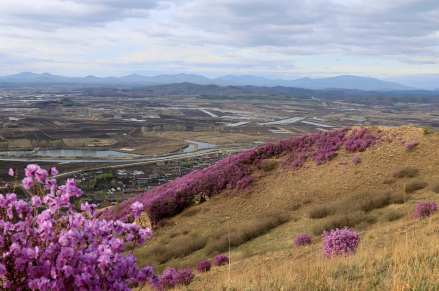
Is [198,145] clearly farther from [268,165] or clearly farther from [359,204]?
[359,204]

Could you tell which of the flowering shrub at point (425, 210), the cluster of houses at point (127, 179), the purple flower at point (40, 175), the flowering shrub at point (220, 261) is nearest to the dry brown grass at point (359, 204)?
the flowering shrub at point (425, 210)

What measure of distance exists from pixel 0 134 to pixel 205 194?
9700 centimetres

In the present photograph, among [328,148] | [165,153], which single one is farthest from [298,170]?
[165,153]

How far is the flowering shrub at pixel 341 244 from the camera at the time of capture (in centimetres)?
834

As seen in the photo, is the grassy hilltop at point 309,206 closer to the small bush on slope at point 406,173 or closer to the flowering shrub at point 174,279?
the small bush on slope at point 406,173

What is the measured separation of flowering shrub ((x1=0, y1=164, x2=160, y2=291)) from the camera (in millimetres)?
3098

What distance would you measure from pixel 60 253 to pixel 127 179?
53445mm

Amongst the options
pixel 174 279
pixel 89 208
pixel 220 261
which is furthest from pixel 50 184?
pixel 220 261

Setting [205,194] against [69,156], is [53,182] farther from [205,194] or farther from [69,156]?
[69,156]

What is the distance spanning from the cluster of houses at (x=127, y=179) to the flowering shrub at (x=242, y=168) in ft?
73.9

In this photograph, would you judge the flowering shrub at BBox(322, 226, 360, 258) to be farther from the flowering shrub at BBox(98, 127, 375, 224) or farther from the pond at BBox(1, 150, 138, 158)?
the pond at BBox(1, 150, 138, 158)

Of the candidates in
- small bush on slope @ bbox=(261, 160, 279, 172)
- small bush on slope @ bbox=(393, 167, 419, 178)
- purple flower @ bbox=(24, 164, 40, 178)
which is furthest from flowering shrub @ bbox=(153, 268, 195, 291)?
small bush on slope @ bbox=(393, 167, 419, 178)

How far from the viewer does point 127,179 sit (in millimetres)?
54406

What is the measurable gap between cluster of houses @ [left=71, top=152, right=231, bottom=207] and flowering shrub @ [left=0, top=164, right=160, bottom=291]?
38.4 meters
